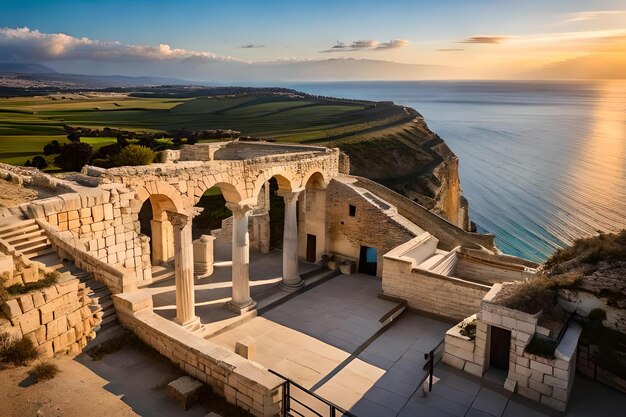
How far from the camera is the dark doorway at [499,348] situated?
41.8 feet

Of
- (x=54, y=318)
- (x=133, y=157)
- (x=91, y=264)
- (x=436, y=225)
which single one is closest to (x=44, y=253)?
(x=91, y=264)

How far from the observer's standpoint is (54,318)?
816cm

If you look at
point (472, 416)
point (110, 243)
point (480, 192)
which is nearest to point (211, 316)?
point (110, 243)

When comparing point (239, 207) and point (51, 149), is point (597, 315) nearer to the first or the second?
point (239, 207)

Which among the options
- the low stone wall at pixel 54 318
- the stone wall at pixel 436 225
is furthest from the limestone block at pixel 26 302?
the stone wall at pixel 436 225

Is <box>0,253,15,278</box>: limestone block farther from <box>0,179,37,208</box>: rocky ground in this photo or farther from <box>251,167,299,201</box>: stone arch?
<box>251,167,299,201</box>: stone arch

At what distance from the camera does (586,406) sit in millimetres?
11305

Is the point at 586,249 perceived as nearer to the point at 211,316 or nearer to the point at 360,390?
the point at 360,390

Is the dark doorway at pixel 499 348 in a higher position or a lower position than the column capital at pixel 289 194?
lower

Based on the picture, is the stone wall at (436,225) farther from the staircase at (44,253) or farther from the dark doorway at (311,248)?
the staircase at (44,253)

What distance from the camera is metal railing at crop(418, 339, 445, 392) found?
39.6ft

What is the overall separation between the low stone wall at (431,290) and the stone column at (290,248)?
165 inches

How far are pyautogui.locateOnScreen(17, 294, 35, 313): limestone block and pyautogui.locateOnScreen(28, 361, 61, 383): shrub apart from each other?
100 cm

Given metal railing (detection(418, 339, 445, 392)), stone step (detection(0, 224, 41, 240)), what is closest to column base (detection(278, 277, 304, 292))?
metal railing (detection(418, 339, 445, 392))
